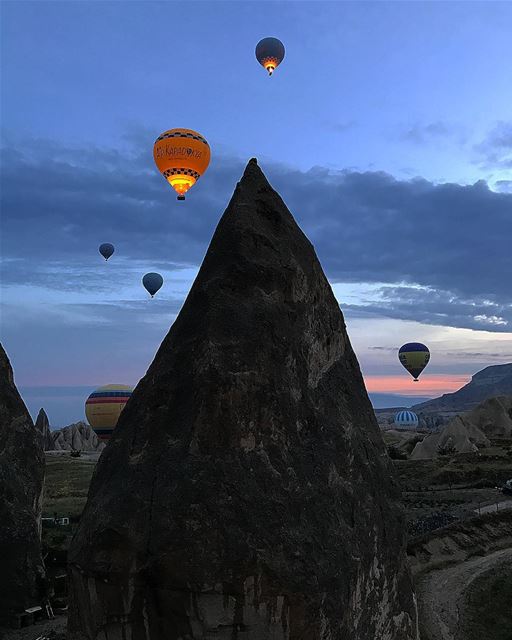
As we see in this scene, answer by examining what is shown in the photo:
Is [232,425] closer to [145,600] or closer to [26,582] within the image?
[145,600]

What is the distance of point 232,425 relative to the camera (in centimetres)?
761

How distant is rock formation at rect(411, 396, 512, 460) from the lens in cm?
5978

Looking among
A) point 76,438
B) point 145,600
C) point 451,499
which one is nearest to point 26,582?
point 145,600

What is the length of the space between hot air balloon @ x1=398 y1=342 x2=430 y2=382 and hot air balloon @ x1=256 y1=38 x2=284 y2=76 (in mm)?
Result: 35554

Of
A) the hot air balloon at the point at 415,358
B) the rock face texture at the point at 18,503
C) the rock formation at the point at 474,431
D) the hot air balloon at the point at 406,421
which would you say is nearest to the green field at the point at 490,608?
the rock face texture at the point at 18,503

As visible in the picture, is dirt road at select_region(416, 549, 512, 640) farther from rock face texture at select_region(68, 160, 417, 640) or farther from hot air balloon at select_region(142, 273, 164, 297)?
hot air balloon at select_region(142, 273, 164, 297)

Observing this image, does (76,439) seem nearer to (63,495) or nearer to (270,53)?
(63,495)

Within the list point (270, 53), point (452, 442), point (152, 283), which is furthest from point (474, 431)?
point (270, 53)

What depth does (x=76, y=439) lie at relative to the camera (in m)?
91.9

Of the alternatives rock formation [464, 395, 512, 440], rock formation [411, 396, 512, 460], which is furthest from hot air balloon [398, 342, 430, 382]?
rock formation [464, 395, 512, 440]

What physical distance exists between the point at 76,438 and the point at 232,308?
89.7 meters

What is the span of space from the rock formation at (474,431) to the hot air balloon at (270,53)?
3668 centimetres

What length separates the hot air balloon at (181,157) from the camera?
→ 38750mm

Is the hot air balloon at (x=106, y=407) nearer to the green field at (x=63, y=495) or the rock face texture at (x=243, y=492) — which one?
the green field at (x=63, y=495)
